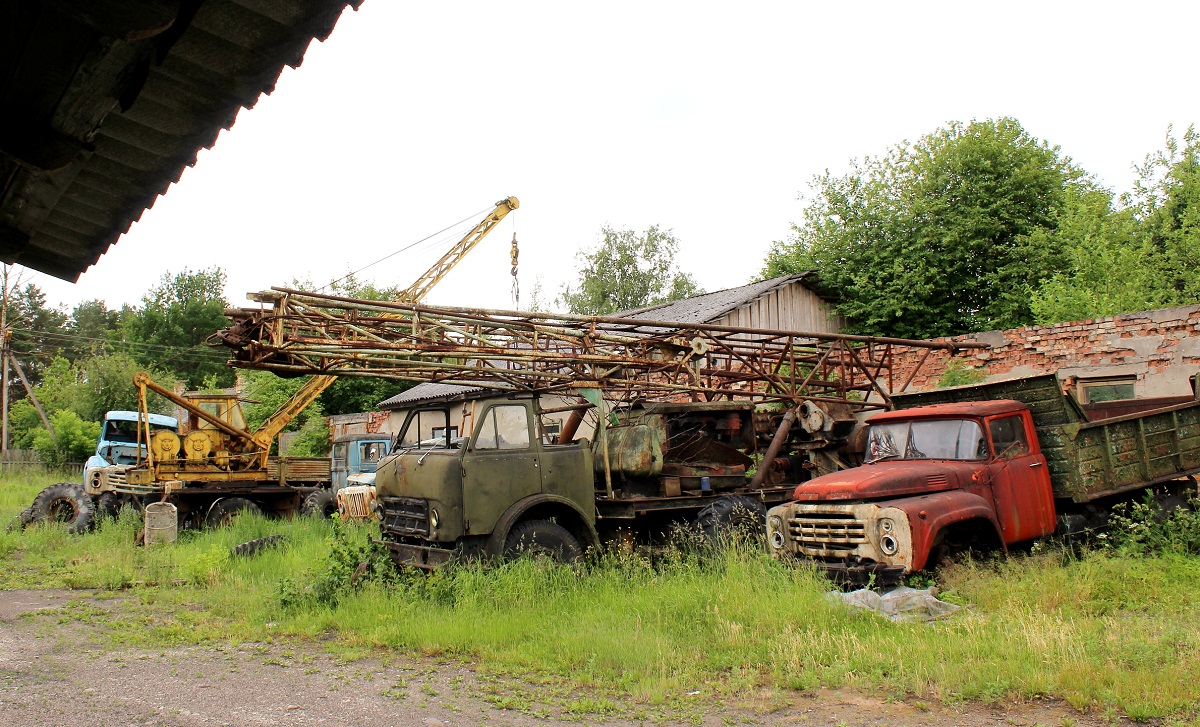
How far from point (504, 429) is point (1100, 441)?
260 inches

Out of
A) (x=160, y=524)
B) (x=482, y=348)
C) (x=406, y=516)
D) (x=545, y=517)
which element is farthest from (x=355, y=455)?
(x=482, y=348)

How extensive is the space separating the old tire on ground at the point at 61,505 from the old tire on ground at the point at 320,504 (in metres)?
3.84

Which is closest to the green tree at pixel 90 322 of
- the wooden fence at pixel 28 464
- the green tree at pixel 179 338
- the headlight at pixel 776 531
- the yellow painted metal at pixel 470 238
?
the green tree at pixel 179 338

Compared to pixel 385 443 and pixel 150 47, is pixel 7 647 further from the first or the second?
pixel 385 443

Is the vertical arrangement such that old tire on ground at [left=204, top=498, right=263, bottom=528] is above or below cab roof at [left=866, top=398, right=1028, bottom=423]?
below

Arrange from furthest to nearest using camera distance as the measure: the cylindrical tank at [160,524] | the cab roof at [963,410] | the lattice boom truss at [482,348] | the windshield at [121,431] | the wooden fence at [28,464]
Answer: the wooden fence at [28,464], the windshield at [121,431], the cylindrical tank at [160,524], the cab roof at [963,410], the lattice boom truss at [482,348]

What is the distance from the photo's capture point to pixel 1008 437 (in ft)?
29.2

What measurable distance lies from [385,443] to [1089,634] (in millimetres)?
15460

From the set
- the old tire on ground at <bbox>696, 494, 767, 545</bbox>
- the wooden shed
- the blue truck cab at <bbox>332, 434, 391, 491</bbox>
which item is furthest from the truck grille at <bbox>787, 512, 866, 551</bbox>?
the wooden shed

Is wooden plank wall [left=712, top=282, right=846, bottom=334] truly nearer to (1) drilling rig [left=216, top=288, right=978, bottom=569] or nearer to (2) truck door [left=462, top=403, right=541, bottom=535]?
(1) drilling rig [left=216, top=288, right=978, bottom=569]

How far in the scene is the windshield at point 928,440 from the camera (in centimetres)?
870

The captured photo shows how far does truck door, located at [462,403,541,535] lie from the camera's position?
28.5 feet

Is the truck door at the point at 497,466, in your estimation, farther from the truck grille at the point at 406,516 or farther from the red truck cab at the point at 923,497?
the red truck cab at the point at 923,497

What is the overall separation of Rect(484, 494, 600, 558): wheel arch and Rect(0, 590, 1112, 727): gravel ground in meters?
1.86
